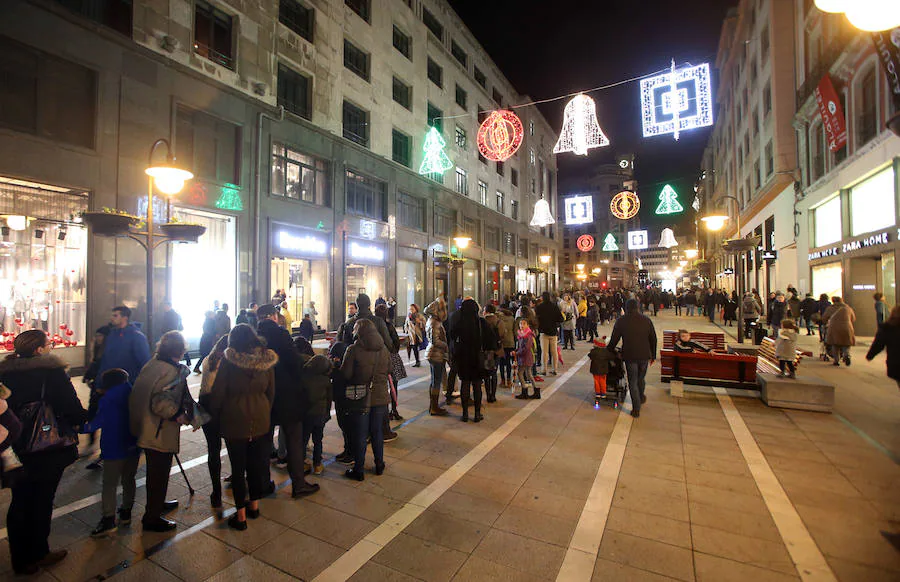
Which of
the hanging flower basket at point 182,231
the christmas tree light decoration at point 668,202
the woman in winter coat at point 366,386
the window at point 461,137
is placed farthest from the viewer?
the window at point 461,137

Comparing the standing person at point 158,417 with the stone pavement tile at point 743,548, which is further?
the standing person at point 158,417

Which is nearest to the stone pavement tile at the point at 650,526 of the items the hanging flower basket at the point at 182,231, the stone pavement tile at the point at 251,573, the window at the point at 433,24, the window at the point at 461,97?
the stone pavement tile at the point at 251,573

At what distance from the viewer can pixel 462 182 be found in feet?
102

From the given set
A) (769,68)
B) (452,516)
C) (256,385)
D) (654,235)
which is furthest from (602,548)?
(654,235)

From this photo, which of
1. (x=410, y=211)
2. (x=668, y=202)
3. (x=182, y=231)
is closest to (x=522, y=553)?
(x=182, y=231)

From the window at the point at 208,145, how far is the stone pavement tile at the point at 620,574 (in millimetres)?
15309

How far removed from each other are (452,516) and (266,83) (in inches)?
676

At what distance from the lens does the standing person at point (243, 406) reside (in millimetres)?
3918

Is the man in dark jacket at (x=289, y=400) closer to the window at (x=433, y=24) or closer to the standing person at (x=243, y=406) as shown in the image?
the standing person at (x=243, y=406)

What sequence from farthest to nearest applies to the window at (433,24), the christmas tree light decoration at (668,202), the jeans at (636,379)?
the window at (433,24) → the christmas tree light decoration at (668,202) → the jeans at (636,379)

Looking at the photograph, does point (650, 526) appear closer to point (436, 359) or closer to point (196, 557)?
point (196, 557)

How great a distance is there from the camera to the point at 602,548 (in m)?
3.58

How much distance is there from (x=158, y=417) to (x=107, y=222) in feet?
16.2

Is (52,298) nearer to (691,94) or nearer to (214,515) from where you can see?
(214,515)
